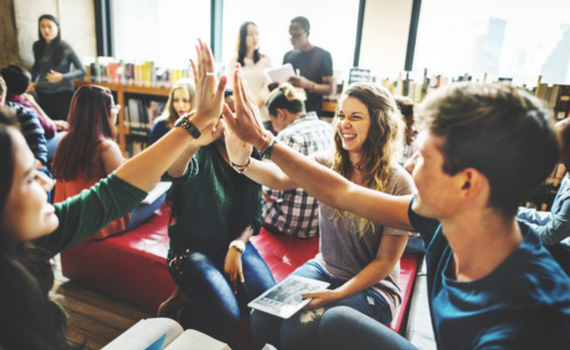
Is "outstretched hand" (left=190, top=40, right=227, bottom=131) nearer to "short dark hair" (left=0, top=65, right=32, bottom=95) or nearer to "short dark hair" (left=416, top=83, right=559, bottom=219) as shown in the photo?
"short dark hair" (left=416, top=83, right=559, bottom=219)

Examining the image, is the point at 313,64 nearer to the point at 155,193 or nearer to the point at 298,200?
the point at 298,200

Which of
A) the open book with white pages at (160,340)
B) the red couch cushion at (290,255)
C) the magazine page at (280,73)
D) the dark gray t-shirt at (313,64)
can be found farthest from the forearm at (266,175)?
the dark gray t-shirt at (313,64)

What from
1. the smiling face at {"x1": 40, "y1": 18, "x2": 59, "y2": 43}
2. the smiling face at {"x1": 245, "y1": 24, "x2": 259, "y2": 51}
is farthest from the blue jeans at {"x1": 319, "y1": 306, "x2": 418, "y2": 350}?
the smiling face at {"x1": 40, "y1": 18, "x2": 59, "y2": 43}

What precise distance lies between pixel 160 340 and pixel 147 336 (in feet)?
0.29

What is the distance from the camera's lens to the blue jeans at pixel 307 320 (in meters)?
1.33

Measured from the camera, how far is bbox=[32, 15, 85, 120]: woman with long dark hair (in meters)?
4.45

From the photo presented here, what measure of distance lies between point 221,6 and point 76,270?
399 cm

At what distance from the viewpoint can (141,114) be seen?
4879 millimetres

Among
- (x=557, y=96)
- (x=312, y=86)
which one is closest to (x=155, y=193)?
(x=312, y=86)

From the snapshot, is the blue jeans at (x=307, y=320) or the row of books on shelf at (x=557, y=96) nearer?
the blue jeans at (x=307, y=320)

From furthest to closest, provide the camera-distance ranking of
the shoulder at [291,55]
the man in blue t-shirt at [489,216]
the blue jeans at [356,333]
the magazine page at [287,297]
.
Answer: the shoulder at [291,55] < the magazine page at [287,297] < the blue jeans at [356,333] < the man in blue t-shirt at [489,216]

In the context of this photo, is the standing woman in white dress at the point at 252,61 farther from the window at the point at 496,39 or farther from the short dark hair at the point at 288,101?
the window at the point at 496,39

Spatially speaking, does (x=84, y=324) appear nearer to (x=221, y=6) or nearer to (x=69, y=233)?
(x=69, y=233)

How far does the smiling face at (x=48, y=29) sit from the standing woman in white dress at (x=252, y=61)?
2410mm
